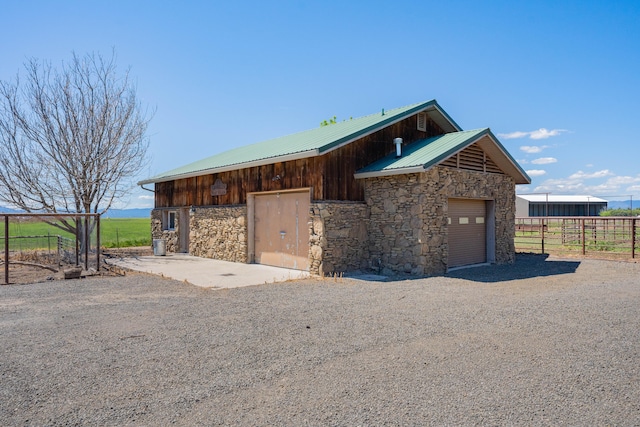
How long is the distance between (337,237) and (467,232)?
4.47 m

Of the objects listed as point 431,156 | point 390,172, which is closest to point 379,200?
point 390,172

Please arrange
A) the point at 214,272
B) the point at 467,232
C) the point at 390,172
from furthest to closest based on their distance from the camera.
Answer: the point at 467,232
the point at 214,272
the point at 390,172

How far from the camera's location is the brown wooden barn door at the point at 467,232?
42.8 feet

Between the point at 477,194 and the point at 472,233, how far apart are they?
1.29m

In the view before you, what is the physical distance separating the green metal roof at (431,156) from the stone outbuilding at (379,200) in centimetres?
4

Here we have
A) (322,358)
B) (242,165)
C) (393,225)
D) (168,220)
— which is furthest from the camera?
(168,220)

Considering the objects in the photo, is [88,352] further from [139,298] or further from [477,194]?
[477,194]

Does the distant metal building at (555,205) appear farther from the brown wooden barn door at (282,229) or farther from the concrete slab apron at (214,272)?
the concrete slab apron at (214,272)

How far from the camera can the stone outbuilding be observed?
459 inches

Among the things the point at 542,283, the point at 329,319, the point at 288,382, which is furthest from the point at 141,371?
the point at 542,283

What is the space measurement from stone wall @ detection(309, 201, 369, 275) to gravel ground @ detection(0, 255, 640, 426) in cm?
262

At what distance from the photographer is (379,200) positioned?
12.4 metres

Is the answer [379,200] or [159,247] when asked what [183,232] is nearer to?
[159,247]

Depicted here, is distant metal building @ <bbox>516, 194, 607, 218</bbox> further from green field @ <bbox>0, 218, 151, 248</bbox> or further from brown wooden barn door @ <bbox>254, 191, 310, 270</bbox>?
brown wooden barn door @ <bbox>254, 191, 310, 270</bbox>
